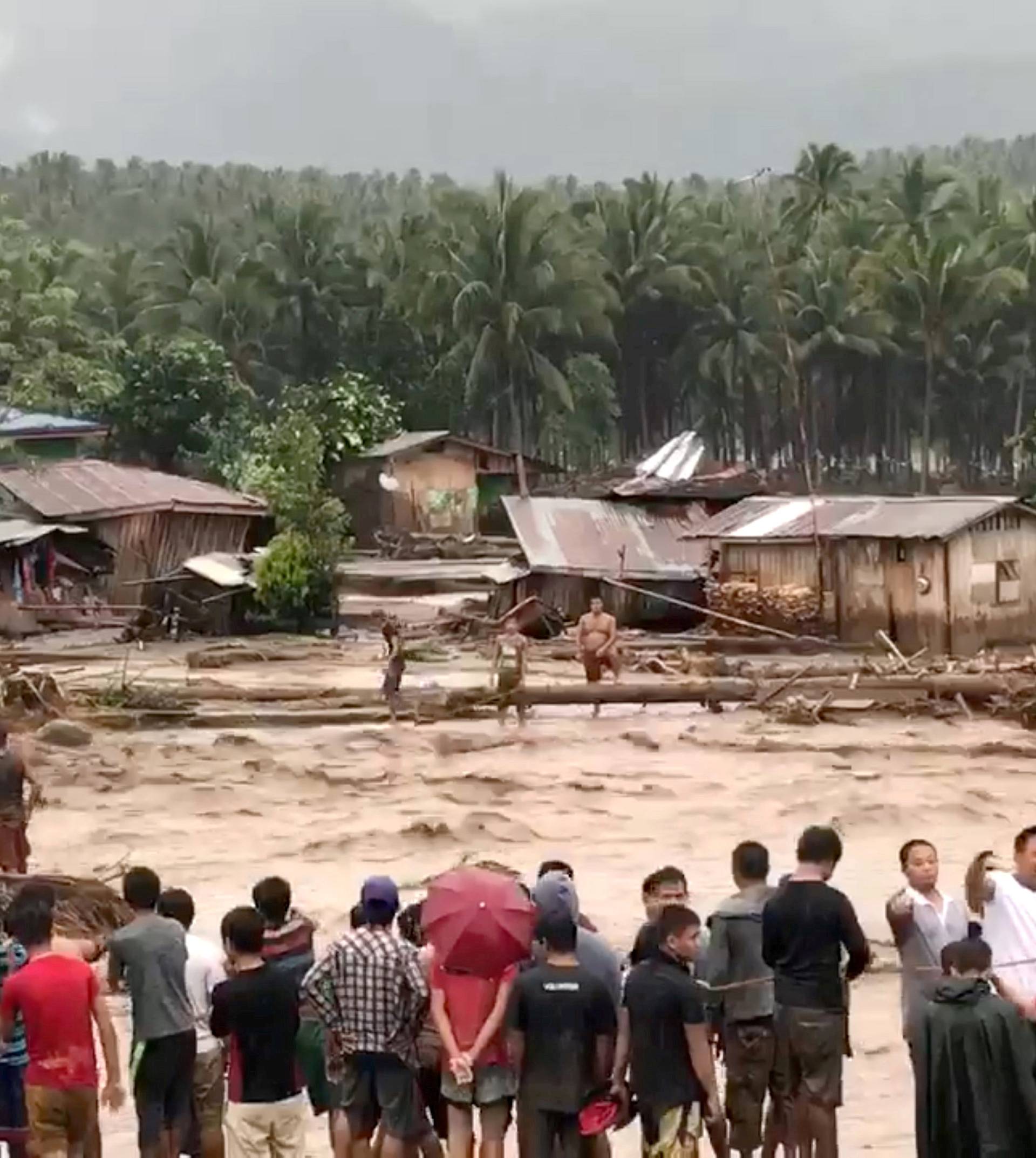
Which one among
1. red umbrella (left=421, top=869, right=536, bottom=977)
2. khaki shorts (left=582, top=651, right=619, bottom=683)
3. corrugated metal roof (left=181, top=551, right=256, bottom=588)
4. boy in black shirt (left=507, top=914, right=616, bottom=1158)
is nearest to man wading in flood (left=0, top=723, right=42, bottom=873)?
red umbrella (left=421, top=869, right=536, bottom=977)

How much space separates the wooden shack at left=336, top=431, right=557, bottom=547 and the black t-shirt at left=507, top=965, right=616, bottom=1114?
140 feet

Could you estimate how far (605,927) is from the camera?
39.0 ft

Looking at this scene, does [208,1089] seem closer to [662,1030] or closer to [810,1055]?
[662,1030]

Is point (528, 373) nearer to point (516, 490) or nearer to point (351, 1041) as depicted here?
point (516, 490)

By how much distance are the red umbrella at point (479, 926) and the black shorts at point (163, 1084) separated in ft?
3.48

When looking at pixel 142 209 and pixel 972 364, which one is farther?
pixel 142 209

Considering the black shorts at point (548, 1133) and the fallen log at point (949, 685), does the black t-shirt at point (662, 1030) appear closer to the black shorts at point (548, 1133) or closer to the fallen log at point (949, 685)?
the black shorts at point (548, 1133)

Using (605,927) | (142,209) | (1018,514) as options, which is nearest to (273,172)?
(142,209)

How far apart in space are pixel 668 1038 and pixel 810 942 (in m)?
0.72

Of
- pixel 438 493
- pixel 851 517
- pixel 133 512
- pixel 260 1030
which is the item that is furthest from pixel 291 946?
pixel 438 493

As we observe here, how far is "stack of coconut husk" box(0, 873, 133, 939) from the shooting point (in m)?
10.2

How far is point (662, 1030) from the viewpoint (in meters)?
6.18

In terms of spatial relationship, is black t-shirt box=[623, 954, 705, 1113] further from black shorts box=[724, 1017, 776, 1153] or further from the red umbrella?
black shorts box=[724, 1017, 776, 1153]

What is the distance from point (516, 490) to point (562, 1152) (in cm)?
4506
